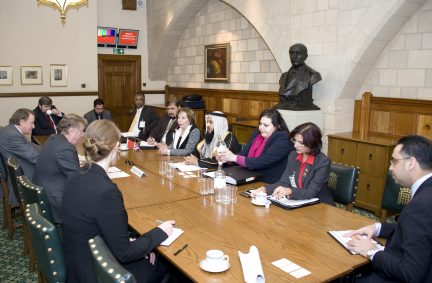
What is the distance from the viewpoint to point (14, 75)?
7.80 metres

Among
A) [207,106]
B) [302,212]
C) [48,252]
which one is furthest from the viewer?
[207,106]

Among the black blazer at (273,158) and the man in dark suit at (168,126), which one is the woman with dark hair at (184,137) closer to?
the man in dark suit at (168,126)

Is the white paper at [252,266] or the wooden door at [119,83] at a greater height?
the wooden door at [119,83]

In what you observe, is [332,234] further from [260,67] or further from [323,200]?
[260,67]

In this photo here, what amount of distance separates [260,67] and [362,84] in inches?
80.2

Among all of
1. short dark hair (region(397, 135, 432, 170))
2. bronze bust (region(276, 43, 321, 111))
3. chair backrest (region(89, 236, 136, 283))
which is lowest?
chair backrest (region(89, 236, 136, 283))

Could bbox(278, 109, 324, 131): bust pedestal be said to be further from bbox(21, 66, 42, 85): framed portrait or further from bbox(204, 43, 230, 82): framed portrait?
bbox(21, 66, 42, 85): framed portrait

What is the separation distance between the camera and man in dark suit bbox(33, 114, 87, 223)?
10.1 feet

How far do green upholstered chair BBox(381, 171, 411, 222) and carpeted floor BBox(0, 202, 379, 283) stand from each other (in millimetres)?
2794

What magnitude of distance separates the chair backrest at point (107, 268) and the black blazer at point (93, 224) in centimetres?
38

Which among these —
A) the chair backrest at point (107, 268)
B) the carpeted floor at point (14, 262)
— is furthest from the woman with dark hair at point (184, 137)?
the chair backrest at point (107, 268)

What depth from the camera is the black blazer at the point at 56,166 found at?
3078 millimetres

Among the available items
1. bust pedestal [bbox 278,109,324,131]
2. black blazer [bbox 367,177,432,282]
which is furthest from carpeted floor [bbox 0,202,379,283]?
bust pedestal [bbox 278,109,324,131]

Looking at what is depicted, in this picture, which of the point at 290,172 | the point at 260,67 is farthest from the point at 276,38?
the point at 290,172
